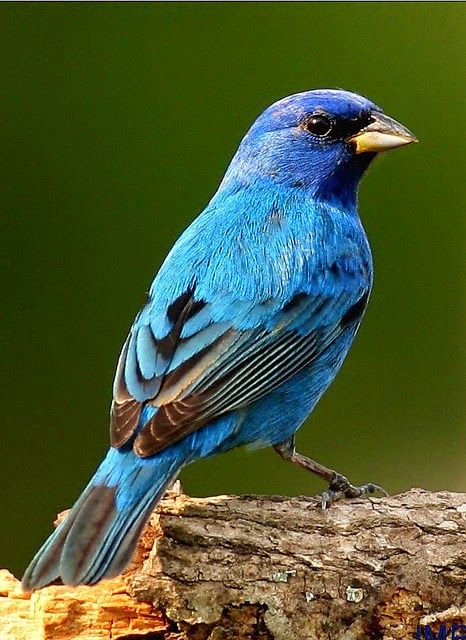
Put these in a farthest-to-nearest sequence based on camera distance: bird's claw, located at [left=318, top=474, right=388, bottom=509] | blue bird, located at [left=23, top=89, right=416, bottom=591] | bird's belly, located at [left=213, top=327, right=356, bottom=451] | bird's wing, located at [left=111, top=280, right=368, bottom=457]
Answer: bird's belly, located at [left=213, top=327, right=356, bottom=451], bird's claw, located at [left=318, top=474, right=388, bottom=509], bird's wing, located at [left=111, top=280, right=368, bottom=457], blue bird, located at [left=23, top=89, right=416, bottom=591]

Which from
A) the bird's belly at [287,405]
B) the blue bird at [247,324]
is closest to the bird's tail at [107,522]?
the blue bird at [247,324]

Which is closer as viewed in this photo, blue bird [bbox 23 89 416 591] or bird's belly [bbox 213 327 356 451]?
blue bird [bbox 23 89 416 591]

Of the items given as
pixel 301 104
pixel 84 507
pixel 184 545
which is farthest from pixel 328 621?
pixel 301 104

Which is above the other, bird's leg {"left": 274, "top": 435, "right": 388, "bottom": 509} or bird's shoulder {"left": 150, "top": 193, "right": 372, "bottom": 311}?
bird's shoulder {"left": 150, "top": 193, "right": 372, "bottom": 311}

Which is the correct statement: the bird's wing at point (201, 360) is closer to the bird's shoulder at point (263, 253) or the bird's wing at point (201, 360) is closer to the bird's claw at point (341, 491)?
the bird's shoulder at point (263, 253)

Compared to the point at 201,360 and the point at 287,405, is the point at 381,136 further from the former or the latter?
the point at 201,360

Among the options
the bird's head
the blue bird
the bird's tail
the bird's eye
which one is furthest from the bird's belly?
the bird's eye

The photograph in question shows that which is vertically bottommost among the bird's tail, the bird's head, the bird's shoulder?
the bird's tail

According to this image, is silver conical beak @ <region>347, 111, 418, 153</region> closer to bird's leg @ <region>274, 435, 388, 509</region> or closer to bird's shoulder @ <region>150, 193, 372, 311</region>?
bird's shoulder @ <region>150, 193, 372, 311</region>
